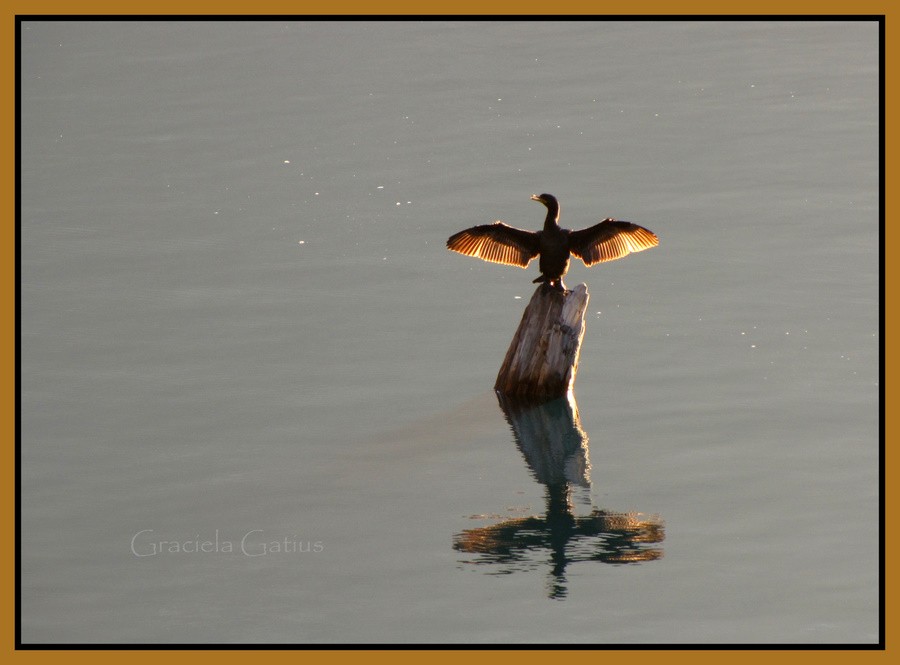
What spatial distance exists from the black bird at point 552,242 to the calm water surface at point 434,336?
1.60 m

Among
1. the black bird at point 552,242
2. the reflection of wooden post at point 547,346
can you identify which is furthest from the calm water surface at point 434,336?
the black bird at point 552,242

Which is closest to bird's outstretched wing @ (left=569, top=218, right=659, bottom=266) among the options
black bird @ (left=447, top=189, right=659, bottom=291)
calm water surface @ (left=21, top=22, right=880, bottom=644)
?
black bird @ (left=447, top=189, right=659, bottom=291)

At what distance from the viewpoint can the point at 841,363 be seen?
1833 centimetres

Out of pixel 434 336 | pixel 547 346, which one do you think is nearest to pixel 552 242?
pixel 547 346

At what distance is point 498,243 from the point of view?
1717cm

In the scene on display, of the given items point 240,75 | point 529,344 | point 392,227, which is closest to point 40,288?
point 392,227

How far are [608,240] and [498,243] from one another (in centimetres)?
112

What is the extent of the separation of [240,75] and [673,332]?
12.7 meters

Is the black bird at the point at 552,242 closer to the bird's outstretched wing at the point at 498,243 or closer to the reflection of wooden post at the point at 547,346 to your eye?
the bird's outstretched wing at the point at 498,243

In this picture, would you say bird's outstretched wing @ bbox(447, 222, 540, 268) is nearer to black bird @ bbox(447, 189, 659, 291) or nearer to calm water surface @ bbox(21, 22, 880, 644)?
black bird @ bbox(447, 189, 659, 291)

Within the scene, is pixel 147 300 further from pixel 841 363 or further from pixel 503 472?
pixel 841 363

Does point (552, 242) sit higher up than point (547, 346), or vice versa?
point (552, 242)

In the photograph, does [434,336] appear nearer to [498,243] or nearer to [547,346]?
[547,346]

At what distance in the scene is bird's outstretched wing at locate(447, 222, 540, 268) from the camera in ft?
56.0
